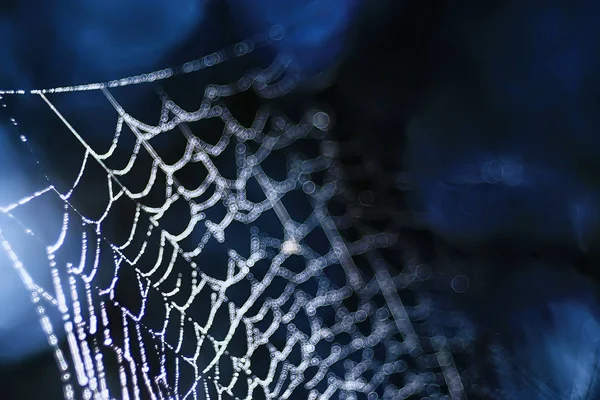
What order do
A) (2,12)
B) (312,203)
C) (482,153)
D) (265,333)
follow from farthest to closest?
(312,203) → (482,153) → (265,333) → (2,12)

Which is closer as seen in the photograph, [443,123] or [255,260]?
[255,260]

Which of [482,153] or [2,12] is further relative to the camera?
[482,153]

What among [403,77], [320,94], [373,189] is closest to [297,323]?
[373,189]

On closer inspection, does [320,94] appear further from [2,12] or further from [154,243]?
[2,12]

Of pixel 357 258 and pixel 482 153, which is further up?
pixel 482 153

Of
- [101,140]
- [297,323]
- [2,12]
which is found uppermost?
[2,12]

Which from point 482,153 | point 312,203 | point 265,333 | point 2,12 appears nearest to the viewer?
point 2,12

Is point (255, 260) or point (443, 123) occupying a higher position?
point (443, 123)
